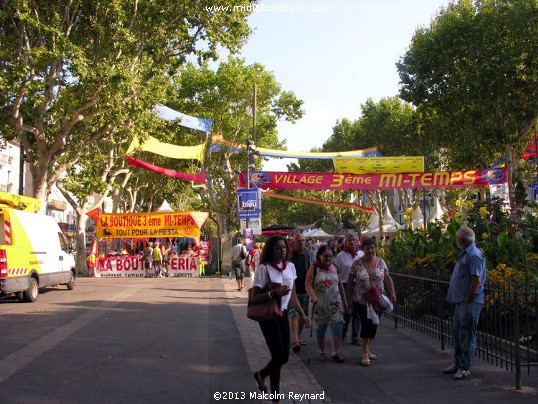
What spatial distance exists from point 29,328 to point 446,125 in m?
22.1

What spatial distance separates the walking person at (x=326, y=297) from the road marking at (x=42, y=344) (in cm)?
374

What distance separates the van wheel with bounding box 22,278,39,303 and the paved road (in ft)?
9.17

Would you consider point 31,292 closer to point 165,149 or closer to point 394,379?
point 394,379

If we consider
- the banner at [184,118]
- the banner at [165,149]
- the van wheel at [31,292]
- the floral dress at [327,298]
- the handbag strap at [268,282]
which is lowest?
the van wheel at [31,292]

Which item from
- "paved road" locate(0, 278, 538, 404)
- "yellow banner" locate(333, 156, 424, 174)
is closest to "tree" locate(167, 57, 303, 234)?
"yellow banner" locate(333, 156, 424, 174)

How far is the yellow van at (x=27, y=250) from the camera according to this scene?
47.5 ft

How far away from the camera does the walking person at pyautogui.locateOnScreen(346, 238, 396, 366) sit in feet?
25.0

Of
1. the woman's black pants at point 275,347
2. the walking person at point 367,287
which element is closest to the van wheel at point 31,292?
the walking person at point 367,287

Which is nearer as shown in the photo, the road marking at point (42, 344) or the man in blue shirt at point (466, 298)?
the man in blue shirt at point (466, 298)

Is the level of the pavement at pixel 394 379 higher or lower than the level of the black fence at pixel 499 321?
lower

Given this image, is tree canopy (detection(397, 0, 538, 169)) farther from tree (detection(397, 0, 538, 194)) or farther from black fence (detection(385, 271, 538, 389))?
black fence (detection(385, 271, 538, 389))

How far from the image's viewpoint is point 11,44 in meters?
21.1

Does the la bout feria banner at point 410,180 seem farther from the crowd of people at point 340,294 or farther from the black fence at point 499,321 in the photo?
the crowd of people at point 340,294

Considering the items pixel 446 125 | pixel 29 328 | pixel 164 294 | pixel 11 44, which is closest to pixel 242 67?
pixel 446 125
